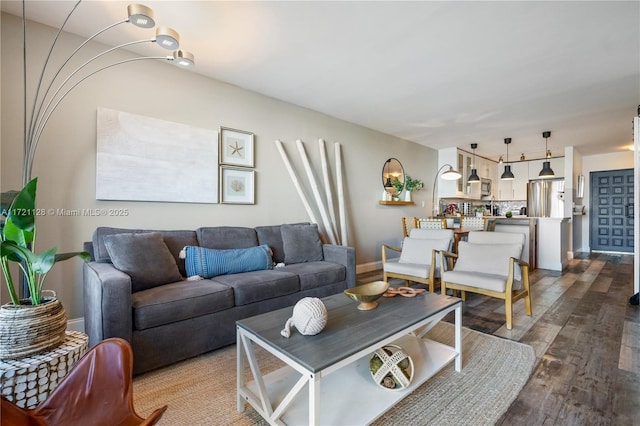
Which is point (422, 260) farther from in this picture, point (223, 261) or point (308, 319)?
point (308, 319)

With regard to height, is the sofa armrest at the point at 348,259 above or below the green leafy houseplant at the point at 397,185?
below

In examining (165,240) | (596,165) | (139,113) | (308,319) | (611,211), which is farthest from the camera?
(596,165)

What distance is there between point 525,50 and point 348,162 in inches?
103

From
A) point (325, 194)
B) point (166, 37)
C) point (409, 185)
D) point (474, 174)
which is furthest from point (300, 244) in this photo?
point (474, 174)

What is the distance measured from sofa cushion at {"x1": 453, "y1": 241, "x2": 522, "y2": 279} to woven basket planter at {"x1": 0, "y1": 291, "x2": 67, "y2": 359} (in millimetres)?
3289

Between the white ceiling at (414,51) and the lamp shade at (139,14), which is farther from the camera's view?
the white ceiling at (414,51)

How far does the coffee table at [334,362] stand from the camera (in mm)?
1241

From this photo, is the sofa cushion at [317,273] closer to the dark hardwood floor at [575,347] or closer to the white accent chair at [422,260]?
the white accent chair at [422,260]

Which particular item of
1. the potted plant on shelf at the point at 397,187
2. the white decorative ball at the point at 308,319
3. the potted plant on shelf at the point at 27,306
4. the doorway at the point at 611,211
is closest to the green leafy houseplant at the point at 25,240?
the potted plant on shelf at the point at 27,306

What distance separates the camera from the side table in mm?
1211

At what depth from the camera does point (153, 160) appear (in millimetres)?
2844

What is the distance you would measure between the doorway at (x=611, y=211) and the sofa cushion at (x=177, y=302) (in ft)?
29.6

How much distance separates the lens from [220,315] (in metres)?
2.21

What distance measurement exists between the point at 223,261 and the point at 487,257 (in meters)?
2.66
